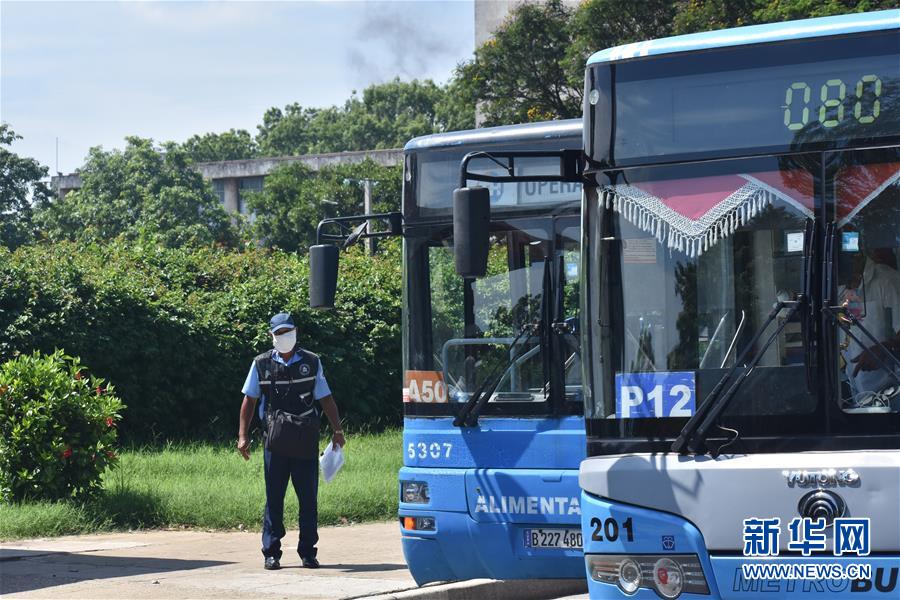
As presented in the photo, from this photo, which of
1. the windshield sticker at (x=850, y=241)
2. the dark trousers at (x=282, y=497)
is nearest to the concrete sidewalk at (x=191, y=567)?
the dark trousers at (x=282, y=497)

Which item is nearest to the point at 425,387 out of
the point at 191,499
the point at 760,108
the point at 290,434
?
the point at 290,434

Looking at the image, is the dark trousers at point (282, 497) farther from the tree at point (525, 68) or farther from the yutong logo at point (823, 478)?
the tree at point (525, 68)

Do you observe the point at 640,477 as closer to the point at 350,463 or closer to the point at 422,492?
the point at 422,492

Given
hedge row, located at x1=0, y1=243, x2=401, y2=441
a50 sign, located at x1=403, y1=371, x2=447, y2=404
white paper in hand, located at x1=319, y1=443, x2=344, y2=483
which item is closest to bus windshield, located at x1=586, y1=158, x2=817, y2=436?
a50 sign, located at x1=403, y1=371, x2=447, y2=404

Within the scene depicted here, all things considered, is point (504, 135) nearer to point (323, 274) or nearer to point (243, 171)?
point (323, 274)

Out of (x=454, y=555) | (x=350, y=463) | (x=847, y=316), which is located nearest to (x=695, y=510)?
(x=847, y=316)

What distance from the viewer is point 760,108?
6.18 m

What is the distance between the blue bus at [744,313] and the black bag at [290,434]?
4097 millimetres

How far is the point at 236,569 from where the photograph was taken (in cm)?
1018

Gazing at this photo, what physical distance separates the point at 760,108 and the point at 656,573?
218 cm

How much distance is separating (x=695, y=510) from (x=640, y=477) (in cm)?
29

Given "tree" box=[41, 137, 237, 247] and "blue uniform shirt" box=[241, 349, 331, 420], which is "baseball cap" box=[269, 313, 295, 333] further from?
"tree" box=[41, 137, 237, 247]

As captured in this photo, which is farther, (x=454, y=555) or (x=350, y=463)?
(x=350, y=463)

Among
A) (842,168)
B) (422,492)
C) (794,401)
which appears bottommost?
(422,492)
